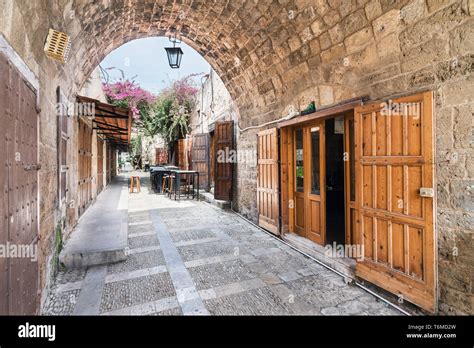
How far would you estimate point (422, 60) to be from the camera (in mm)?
2305

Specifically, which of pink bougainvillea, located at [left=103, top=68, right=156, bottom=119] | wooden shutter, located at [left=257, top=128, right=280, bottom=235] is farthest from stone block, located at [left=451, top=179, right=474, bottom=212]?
pink bougainvillea, located at [left=103, top=68, right=156, bottom=119]

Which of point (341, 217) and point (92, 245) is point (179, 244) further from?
point (341, 217)

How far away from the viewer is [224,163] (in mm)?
6996

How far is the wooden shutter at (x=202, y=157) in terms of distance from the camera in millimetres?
9312

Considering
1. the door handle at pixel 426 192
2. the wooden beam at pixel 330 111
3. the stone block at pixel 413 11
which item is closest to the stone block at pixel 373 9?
the stone block at pixel 413 11

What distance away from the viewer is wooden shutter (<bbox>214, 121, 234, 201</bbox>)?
6910 millimetres

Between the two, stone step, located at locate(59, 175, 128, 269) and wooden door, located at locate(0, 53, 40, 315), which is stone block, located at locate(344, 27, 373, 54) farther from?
stone step, located at locate(59, 175, 128, 269)

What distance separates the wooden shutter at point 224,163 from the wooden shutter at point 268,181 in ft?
5.49

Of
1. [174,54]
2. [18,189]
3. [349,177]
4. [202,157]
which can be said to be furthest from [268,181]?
[202,157]

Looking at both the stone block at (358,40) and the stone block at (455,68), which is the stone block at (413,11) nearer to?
the stone block at (358,40)

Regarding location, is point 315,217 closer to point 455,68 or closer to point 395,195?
point 395,195

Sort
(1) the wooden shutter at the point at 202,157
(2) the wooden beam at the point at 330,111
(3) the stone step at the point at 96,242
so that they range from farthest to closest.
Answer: (1) the wooden shutter at the point at 202,157 → (3) the stone step at the point at 96,242 → (2) the wooden beam at the point at 330,111

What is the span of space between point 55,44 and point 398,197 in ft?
12.0

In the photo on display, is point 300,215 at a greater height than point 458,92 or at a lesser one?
lesser
